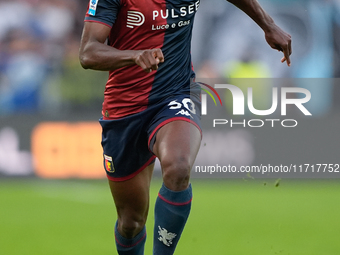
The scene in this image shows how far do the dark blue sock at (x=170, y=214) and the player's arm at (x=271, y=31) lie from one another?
1.24 metres

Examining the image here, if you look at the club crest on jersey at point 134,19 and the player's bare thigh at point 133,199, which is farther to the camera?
the player's bare thigh at point 133,199

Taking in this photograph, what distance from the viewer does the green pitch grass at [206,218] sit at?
15.7 ft

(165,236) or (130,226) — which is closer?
(165,236)

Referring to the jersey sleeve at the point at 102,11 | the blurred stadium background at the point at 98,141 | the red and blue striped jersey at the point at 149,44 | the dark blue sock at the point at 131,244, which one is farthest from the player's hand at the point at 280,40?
the blurred stadium background at the point at 98,141

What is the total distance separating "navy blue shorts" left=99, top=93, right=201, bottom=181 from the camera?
320cm

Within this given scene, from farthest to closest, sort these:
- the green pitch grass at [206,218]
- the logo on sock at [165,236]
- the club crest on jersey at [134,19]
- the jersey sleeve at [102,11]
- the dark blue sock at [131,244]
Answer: the green pitch grass at [206,218] < the dark blue sock at [131,244] < the club crest on jersey at [134,19] < the jersey sleeve at [102,11] < the logo on sock at [165,236]

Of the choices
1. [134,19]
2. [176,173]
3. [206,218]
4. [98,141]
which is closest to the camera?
[176,173]

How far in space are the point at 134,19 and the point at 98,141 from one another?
476 cm

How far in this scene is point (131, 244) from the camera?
3.85 metres

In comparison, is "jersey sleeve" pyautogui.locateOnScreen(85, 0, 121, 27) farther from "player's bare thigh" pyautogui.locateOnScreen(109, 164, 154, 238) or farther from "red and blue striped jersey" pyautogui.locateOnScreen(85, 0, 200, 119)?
"player's bare thigh" pyautogui.locateOnScreen(109, 164, 154, 238)

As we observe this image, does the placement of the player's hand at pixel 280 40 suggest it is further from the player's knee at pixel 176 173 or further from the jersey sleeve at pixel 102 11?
the player's knee at pixel 176 173

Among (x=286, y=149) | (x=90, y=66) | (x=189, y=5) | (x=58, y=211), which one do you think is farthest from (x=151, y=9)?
(x=58, y=211)

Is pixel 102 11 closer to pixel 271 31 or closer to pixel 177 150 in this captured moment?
pixel 177 150

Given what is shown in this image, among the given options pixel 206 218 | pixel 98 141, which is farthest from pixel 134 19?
pixel 98 141
